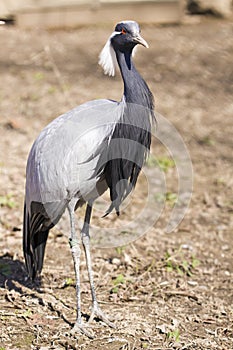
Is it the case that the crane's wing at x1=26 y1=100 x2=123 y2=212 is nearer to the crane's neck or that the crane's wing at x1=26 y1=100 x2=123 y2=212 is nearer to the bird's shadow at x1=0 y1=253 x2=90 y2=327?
the crane's neck

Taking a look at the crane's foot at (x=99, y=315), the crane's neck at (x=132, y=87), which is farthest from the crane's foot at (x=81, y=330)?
the crane's neck at (x=132, y=87)

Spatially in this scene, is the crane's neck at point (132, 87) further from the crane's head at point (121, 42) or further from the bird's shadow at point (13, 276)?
the bird's shadow at point (13, 276)

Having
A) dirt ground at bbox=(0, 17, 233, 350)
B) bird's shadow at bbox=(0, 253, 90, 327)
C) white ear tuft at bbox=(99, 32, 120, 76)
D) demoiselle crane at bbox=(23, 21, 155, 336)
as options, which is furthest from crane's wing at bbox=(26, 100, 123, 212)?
dirt ground at bbox=(0, 17, 233, 350)

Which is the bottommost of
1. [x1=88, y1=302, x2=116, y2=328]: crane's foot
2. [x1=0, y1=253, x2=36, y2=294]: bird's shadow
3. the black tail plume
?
[x1=0, y1=253, x2=36, y2=294]: bird's shadow

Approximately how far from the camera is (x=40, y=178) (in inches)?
167

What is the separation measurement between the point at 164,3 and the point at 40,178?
27.4 feet

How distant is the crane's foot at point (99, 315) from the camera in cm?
429

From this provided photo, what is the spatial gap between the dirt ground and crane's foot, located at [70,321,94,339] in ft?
0.16

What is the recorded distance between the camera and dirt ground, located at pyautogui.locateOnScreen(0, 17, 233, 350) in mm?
4262

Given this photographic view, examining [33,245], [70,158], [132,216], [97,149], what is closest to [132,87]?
[97,149]

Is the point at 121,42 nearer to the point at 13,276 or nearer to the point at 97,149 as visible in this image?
the point at 97,149

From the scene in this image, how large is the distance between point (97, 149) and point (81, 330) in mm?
1221

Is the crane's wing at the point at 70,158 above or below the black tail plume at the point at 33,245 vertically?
above

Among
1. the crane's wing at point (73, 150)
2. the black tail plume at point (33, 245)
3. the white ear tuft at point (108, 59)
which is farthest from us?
the black tail plume at point (33, 245)
